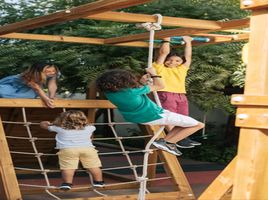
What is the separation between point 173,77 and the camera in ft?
22.2

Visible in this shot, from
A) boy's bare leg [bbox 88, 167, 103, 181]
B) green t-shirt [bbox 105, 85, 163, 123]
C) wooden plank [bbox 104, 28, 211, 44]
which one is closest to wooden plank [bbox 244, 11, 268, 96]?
green t-shirt [bbox 105, 85, 163, 123]

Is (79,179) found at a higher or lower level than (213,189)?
lower

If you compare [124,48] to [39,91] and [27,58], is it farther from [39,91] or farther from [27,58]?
[39,91]

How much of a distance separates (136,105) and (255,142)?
225cm

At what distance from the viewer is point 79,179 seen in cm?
898

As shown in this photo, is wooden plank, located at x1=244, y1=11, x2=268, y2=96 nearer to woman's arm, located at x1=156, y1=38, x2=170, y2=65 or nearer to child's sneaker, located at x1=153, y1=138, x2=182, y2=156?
child's sneaker, located at x1=153, y1=138, x2=182, y2=156

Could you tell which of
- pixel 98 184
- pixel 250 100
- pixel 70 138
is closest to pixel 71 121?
pixel 70 138

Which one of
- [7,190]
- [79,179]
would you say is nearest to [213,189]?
[7,190]

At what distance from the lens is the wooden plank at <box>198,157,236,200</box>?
3473 millimetres

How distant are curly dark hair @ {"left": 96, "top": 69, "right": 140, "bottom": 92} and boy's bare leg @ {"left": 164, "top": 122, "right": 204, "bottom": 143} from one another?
2.80 feet

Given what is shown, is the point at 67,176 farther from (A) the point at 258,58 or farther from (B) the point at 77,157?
(A) the point at 258,58

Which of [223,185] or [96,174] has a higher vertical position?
[223,185]

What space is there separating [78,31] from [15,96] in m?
2.74

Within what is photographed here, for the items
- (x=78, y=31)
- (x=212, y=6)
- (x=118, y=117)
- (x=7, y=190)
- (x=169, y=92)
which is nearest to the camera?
(x=7, y=190)
